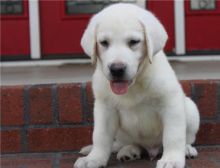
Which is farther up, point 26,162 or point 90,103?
point 90,103

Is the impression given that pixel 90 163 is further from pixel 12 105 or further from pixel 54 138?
pixel 12 105

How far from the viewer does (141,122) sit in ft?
11.1

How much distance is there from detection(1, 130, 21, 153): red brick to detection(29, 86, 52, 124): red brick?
13cm

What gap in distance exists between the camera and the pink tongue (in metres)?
3.12

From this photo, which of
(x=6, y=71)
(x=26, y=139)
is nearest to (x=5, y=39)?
(x=6, y=71)

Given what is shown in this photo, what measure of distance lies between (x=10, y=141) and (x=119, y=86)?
1.11 metres

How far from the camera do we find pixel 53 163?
3.62 meters

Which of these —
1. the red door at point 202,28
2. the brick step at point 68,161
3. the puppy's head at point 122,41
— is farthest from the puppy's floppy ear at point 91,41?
the red door at point 202,28

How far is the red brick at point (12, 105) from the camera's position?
3906mm

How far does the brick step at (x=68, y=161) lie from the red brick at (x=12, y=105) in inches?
8.8

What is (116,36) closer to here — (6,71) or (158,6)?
(6,71)

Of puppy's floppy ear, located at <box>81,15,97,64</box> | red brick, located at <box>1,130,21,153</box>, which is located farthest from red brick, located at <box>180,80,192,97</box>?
red brick, located at <box>1,130,21,153</box>

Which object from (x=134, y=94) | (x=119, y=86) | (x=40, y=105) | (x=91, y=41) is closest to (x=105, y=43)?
(x=91, y=41)

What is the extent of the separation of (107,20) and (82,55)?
2779mm
